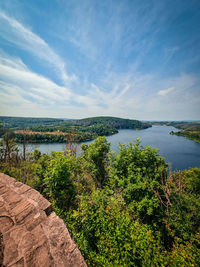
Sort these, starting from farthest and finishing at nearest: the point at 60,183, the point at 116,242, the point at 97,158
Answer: the point at 97,158
the point at 60,183
the point at 116,242

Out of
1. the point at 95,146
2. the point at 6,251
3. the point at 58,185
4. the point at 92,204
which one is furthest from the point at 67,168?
the point at 95,146

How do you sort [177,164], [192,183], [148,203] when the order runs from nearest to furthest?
1. [148,203]
2. [192,183]
3. [177,164]

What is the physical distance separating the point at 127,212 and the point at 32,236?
527cm

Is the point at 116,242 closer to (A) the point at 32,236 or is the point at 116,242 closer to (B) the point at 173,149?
(A) the point at 32,236

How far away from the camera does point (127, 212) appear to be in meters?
5.95

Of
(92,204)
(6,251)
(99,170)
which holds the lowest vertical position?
(99,170)

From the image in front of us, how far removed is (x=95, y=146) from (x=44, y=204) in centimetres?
1002

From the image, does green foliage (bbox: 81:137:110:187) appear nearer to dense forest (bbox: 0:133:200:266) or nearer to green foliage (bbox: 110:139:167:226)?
dense forest (bbox: 0:133:200:266)

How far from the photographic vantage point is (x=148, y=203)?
7.29 m

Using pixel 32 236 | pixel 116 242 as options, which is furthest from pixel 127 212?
pixel 32 236

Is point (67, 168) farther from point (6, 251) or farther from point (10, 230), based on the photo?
point (6, 251)

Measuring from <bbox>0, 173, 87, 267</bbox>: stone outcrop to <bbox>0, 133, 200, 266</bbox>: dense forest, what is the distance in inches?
65.5

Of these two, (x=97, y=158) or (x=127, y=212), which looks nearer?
(x=127, y=212)

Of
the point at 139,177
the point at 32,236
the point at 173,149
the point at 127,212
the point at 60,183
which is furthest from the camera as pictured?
the point at 173,149
